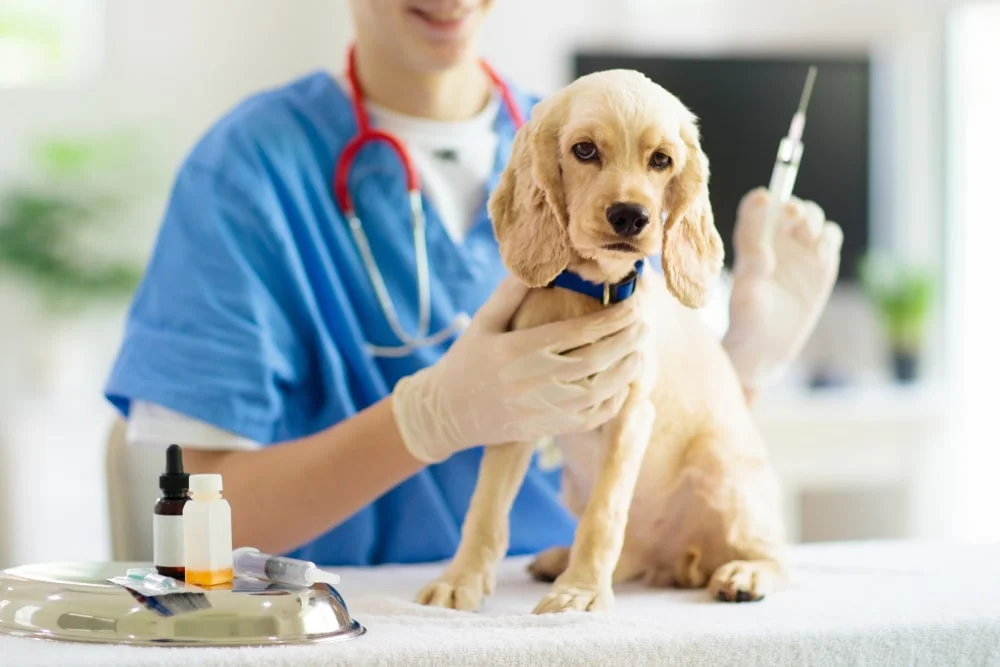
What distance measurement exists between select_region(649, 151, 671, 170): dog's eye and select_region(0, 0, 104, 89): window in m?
3.08

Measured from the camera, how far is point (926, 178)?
3580 millimetres

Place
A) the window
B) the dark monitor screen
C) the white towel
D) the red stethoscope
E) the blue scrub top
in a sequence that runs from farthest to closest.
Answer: the window < the dark monitor screen < the red stethoscope < the blue scrub top < the white towel

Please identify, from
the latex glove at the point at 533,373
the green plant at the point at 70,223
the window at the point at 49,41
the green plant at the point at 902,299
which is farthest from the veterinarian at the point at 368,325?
the window at the point at 49,41

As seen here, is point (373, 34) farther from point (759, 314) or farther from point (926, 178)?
point (926, 178)

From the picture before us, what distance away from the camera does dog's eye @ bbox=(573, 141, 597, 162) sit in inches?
35.2

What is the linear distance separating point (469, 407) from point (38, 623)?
393 mm

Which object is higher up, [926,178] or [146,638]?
→ [926,178]

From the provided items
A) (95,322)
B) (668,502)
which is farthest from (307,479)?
(95,322)

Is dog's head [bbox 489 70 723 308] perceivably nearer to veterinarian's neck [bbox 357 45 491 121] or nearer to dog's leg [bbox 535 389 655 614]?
dog's leg [bbox 535 389 655 614]

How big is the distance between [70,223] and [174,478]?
2.69 meters

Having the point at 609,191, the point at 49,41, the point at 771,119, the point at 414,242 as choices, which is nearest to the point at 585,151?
the point at 609,191

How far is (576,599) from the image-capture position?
90 centimetres

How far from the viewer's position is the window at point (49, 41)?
137 inches

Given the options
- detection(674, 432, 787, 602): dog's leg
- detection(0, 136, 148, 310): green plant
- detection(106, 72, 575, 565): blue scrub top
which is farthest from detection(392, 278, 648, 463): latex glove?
detection(0, 136, 148, 310): green plant
